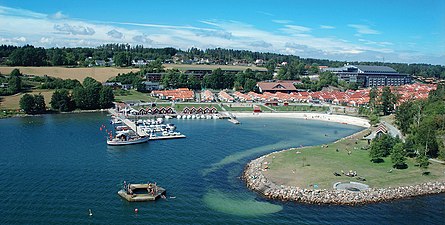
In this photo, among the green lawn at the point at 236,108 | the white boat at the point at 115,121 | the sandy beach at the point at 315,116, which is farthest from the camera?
the green lawn at the point at 236,108

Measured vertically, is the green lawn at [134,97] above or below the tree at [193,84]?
below

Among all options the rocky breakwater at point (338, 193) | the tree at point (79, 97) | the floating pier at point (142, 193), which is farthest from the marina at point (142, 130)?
the rocky breakwater at point (338, 193)

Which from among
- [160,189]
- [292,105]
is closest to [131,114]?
[292,105]

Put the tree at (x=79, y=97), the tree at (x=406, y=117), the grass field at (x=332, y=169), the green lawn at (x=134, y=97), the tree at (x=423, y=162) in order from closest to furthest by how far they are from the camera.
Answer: the grass field at (x=332, y=169)
the tree at (x=423, y=162)
the tree at (x=406, y=117)
the tree at (x=79, y=97)
the green lawn at (x=134, y=97)

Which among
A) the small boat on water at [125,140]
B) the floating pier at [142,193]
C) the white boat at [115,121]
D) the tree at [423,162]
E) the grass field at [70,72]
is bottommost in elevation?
the floating pier at [142,193]

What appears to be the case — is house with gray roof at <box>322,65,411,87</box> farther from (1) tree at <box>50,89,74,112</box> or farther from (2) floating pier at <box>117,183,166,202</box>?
(2) floating pier at <box>117,183,166,202</box>

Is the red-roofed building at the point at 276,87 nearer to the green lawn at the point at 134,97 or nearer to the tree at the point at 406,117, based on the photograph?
the green lawn at the point at 134,97
